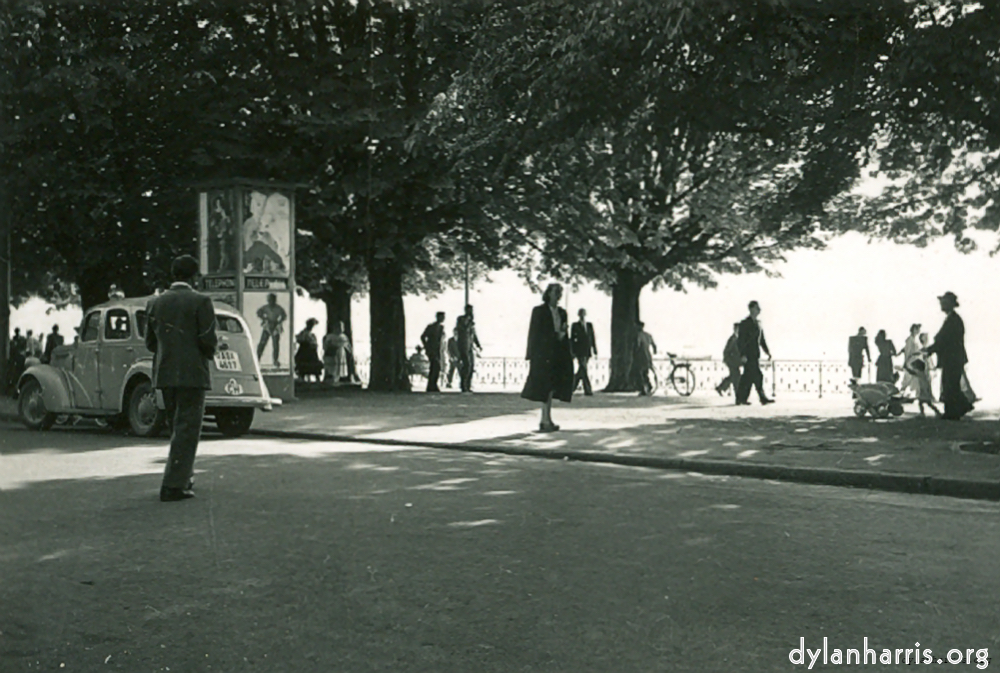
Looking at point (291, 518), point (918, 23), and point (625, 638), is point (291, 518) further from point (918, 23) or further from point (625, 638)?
point (918, 23)

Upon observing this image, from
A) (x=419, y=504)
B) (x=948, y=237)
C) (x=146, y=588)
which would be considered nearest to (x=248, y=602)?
(x=146, y=588)

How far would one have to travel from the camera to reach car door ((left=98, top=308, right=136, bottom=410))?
16.9 meters

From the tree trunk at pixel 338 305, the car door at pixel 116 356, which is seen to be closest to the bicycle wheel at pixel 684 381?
the tree trunk at pixel 338 305

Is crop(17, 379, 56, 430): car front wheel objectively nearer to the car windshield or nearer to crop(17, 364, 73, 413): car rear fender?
crop(17, 364, 73, 413): car rear fender

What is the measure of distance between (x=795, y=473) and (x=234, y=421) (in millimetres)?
8548

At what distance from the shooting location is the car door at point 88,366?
17266 mm

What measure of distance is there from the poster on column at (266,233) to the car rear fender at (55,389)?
17.3ft

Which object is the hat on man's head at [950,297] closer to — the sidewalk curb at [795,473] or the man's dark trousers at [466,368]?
the sidewalk curb at [795,473]

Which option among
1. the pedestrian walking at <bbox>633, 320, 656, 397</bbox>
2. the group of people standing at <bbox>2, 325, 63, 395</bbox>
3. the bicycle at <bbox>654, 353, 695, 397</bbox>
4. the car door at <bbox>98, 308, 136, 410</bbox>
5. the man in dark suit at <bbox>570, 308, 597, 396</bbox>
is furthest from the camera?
the bicycle at <bbox>654, 353, 695, 397</bbox>

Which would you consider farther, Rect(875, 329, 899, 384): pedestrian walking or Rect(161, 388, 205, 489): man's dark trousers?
Rect(875, 329, 899, 384): pedestrian walking

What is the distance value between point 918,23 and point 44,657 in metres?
12.7

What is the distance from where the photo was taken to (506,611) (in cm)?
600

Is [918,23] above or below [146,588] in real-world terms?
above

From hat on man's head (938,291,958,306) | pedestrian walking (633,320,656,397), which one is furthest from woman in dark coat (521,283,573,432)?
pedestrian walking (633,320,656,397)
